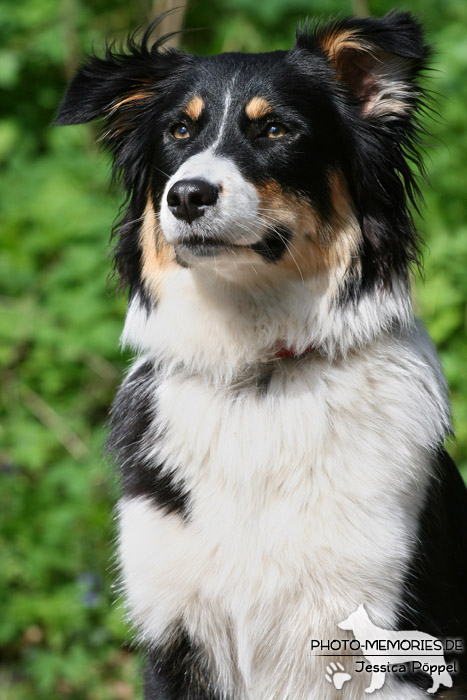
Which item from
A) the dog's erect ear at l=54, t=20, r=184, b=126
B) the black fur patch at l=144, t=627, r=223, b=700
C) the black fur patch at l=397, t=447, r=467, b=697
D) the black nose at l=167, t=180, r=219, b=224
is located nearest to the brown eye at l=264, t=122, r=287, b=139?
the black nose at l=167, t=180, r=219, b=224

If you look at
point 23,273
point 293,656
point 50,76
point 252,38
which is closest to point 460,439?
point 293,656

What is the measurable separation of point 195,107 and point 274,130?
10.8 inches

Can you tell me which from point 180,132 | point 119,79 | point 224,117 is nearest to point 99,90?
point 119,79

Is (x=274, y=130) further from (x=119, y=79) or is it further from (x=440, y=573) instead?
(x=440, y=573)

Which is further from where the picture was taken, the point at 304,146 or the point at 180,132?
the point at 180,132

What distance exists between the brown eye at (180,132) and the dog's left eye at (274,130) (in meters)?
0.27

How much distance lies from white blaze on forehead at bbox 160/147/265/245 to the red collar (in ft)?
1.26

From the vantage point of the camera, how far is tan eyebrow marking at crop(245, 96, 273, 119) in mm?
2617

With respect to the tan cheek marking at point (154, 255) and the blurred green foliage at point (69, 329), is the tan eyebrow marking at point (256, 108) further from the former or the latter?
the blurred green foliage at point (69, 329)

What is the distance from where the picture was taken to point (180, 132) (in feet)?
9.12

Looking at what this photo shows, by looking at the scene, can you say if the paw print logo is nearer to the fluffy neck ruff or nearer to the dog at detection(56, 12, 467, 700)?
the dog at detection(56, 12, 467, 700)

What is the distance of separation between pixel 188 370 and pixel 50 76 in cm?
423

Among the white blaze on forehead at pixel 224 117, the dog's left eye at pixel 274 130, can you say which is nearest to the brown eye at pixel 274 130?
the dog's left eye at pixel 274 130

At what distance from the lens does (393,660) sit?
2.35 m
